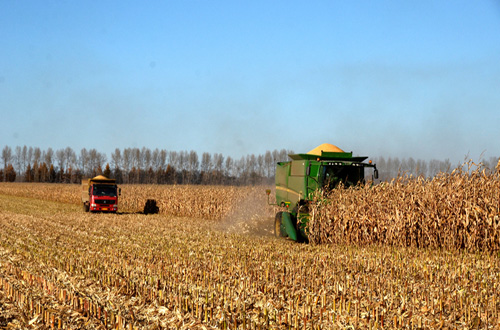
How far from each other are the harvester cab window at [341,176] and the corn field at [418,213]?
1.20ft

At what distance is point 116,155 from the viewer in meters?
124

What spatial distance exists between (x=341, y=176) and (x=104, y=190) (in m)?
18.6

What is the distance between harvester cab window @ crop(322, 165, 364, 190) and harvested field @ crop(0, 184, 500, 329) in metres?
2.26

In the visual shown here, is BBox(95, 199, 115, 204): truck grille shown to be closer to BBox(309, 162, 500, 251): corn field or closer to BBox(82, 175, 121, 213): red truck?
BBox(82, 175, 121, 213): red truck

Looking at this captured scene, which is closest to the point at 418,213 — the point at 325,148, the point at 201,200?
the point at 325,148

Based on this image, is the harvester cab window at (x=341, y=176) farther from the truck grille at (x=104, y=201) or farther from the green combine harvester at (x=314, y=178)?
the truck grille at (x=104, y=201)

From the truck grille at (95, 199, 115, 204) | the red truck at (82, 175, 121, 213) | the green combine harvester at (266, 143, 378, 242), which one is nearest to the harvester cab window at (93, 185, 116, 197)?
the red truck at (82, 175, 121, 213)

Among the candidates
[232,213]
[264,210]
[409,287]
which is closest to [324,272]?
[409,287]

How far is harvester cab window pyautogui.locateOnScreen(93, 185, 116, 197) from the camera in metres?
28.7

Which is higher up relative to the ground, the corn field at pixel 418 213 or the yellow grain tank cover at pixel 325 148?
the yellow grain tank cover at pixel 325 148

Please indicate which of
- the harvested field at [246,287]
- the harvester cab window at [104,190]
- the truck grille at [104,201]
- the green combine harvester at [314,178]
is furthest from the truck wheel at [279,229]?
the harvester cab window at [104,190]

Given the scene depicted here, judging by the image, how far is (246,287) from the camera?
7977 millimetres

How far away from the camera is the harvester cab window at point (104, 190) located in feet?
94.1

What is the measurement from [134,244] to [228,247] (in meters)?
3.02
